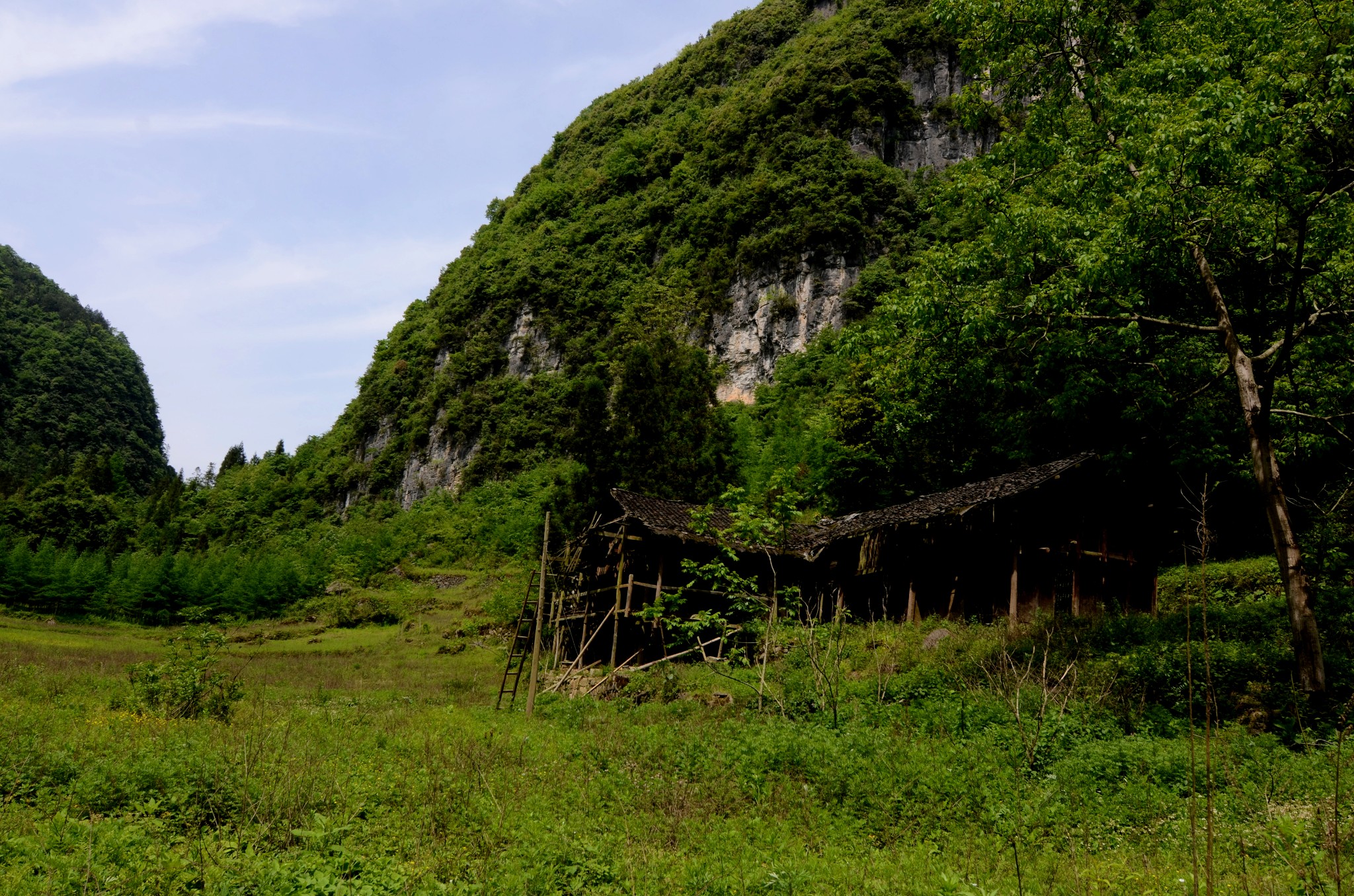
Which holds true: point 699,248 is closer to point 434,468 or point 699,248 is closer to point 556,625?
point 434,468

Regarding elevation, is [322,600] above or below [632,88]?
below

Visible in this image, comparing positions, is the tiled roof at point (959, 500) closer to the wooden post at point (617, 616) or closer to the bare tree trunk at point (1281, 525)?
the wooden post at point (617, 616)

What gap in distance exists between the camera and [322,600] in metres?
55.8

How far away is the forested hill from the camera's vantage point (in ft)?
471

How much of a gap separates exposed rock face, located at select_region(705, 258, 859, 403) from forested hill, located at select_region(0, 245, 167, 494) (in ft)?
306

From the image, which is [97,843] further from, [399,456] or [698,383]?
[399,456]

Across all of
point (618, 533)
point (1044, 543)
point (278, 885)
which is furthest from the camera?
point (618, 533)

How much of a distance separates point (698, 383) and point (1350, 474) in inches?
1066

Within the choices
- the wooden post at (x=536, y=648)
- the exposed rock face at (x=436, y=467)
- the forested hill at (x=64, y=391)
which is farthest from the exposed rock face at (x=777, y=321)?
the forested hill at (x=64, y=391)

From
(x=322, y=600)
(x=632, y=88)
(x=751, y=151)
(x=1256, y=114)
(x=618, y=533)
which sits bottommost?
(x=322, y=600)

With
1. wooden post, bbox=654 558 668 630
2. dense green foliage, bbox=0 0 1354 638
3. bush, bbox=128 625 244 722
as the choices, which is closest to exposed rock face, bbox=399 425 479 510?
dense green foliage, bbox=0 0 1354 638

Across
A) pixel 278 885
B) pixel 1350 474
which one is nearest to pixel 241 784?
pixel 278 885

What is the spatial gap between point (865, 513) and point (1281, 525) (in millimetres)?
15220

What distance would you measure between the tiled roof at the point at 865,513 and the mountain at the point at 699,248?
36.6 m
